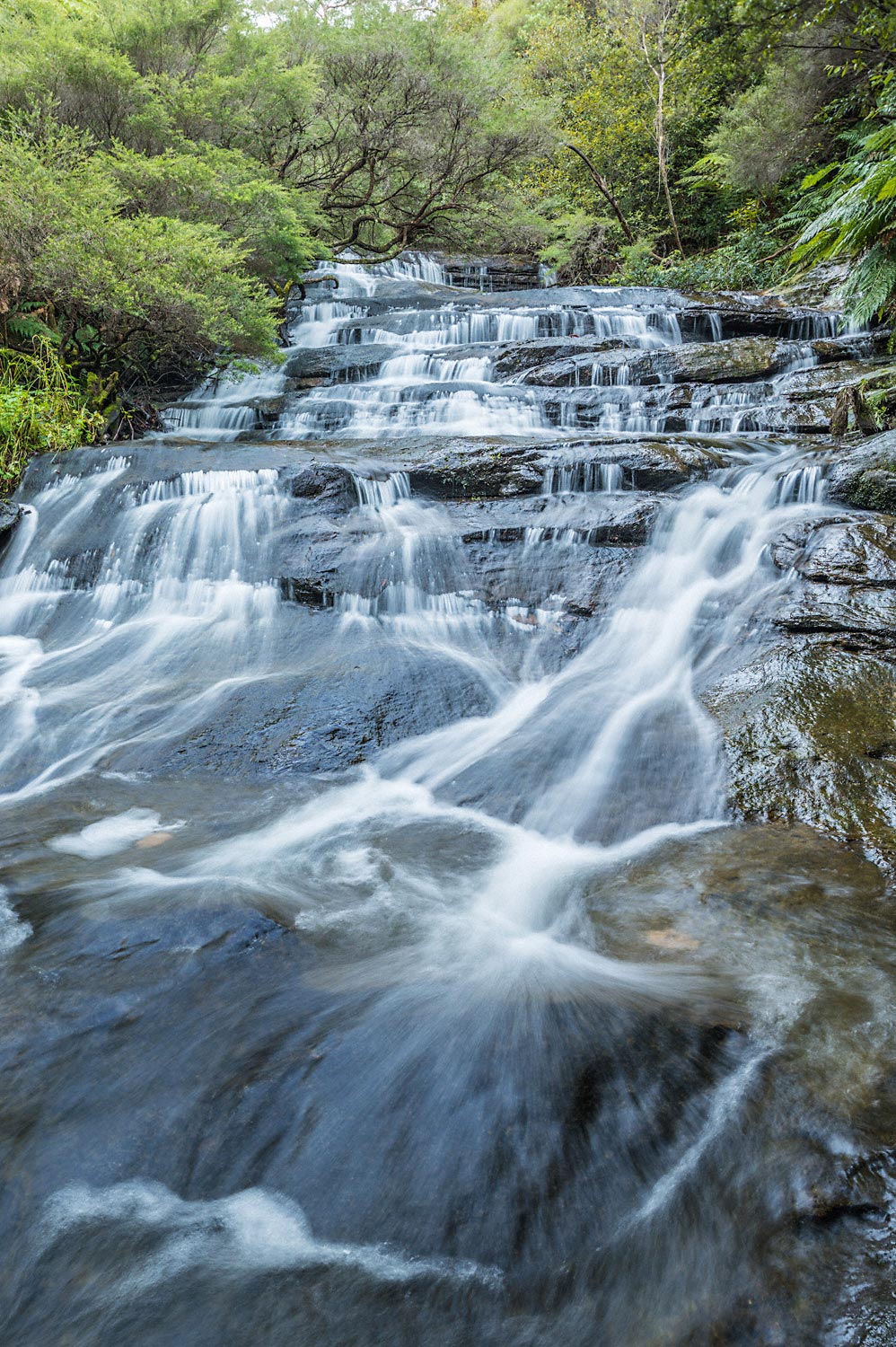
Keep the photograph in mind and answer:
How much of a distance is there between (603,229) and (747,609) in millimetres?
16417

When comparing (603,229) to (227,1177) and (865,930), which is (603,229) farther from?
(227,1177)

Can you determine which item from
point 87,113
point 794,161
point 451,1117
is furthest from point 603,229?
point 451,1117

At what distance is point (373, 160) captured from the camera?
16281 millimetres

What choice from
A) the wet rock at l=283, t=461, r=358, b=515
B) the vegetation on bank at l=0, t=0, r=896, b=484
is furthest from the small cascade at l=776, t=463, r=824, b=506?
the wet rock at l=283, t=461, r=358, b=515

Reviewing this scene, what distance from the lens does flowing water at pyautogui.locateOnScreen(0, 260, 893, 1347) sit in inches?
60.9

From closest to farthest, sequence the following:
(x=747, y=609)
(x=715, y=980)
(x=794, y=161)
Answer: (x=715, y=980)
(x=747, y=609)
(x=794, y=161)

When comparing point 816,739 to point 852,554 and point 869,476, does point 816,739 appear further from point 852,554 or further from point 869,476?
point 869,476

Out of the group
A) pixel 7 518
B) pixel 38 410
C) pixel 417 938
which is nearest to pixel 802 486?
pixel 417 938

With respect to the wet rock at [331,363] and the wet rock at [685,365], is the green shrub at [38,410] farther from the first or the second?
the wet rock at [685,365]

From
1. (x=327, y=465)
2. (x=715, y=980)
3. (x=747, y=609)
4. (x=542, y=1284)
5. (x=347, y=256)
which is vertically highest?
(x=347, y=256)

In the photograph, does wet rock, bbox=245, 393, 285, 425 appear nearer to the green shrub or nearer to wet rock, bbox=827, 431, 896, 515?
the green shrub

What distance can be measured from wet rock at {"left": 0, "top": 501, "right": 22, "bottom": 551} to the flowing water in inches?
7.1

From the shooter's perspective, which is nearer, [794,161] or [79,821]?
[79,821]

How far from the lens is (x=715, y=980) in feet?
7.65
